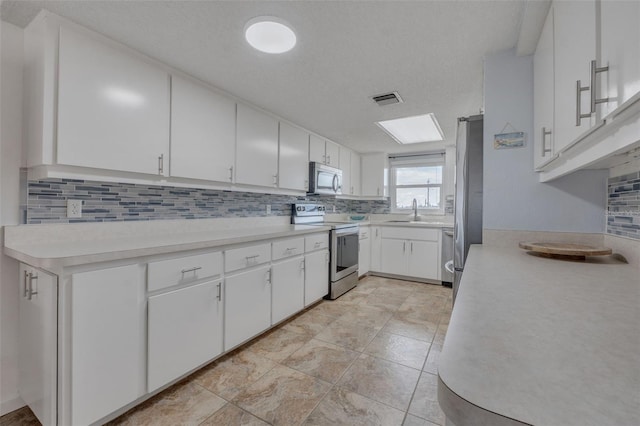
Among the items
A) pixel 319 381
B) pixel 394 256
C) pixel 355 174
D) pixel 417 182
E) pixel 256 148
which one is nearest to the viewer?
pixel 319 381

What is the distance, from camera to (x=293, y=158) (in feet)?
10.4

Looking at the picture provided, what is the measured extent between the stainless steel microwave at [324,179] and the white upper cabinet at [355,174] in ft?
1.90

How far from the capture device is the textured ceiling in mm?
1415

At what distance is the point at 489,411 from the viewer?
31 cm

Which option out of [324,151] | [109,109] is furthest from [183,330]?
[324,151]

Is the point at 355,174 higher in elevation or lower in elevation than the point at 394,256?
higher

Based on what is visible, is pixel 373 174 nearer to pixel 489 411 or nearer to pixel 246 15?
pixel 246 15

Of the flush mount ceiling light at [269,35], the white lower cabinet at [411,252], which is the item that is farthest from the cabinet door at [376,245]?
the flush mount ceiling light at [269,35]

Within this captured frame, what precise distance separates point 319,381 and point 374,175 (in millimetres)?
3547

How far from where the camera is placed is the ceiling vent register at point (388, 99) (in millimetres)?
2440

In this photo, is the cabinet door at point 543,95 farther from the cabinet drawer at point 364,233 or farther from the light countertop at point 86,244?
the cabinet drawer at point 364,233

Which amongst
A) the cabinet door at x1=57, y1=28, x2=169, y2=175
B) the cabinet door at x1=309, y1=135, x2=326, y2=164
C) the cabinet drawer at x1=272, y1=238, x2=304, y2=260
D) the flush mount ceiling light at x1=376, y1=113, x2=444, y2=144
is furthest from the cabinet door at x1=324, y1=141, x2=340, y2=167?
the cabinet door at x1=57, y1=28, x2=169, y2=175

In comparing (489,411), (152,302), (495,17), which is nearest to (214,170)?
(152,302)

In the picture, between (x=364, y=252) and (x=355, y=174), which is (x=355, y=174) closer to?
(x=355, y=174)
